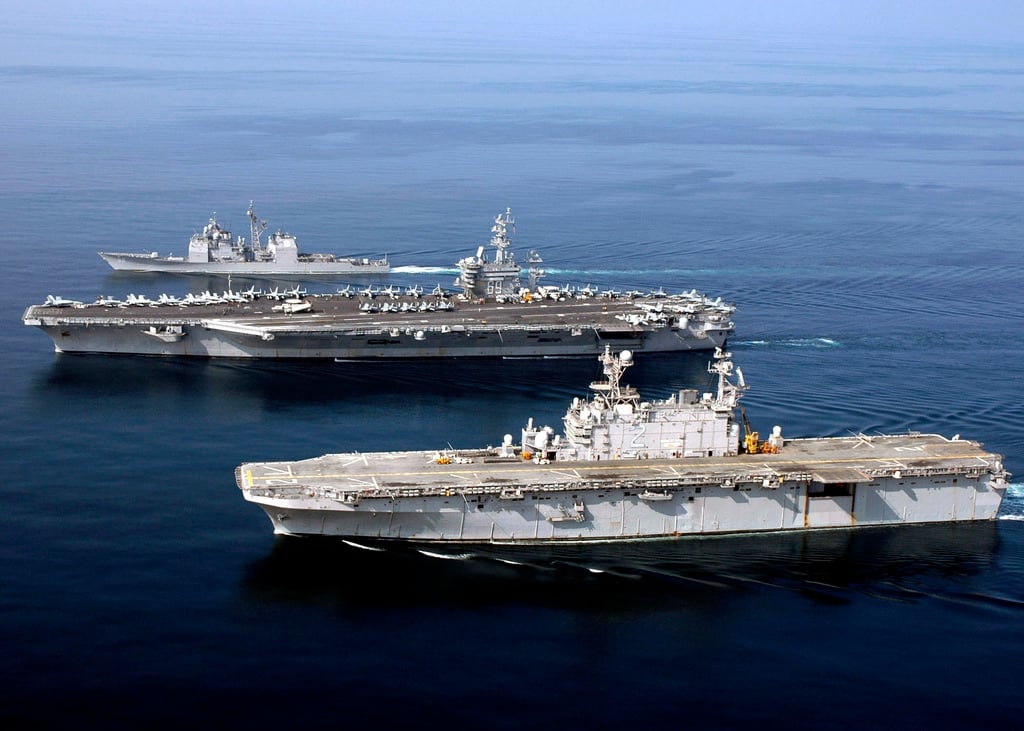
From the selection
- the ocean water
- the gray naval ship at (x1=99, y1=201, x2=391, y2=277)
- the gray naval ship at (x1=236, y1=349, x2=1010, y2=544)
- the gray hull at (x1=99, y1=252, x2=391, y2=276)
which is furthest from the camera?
the gray naval ship at (x1=99, y1=201, x2=391, y2=277)

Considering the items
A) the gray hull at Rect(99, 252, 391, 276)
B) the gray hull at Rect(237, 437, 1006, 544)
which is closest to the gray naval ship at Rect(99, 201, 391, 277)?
the gray hull at Rect(99, 252, 391, 276)

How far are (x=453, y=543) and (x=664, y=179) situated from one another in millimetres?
70902

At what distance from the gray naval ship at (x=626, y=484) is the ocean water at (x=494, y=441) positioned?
2.60ft

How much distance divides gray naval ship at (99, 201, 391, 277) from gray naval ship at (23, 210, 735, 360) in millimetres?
11084

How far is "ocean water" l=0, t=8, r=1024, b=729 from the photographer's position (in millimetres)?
25062

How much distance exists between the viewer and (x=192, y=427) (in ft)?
135

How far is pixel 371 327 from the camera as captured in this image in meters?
50.8

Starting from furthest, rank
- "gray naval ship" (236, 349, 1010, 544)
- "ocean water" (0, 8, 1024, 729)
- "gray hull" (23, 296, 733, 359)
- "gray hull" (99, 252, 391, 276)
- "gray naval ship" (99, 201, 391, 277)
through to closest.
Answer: "gray naval ship" (99, 201, 391, 277) < "gray hull" (99, 252, 391, 276) < "gray hull" (23, 296, 733, 359) < "gray naval ship" (236, 349, 1010, 544) < "ocean water" (0, 8, 1024, 729)

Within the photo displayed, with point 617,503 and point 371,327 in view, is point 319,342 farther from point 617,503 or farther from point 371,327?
point 617,503

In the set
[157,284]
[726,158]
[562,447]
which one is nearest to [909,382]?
[562,447]

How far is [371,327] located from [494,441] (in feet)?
42.7

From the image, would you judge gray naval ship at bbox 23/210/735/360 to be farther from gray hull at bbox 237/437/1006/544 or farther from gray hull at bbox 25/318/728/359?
gray hull at bbox 237/437/1006/544

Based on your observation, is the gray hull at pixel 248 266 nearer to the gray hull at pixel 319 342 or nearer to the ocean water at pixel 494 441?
the ocean water at pixel 494 441

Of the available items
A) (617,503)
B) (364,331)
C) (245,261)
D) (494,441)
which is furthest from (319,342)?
(617,503)
